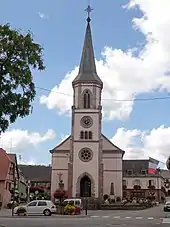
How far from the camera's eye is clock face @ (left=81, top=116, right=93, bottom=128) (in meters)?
81.7

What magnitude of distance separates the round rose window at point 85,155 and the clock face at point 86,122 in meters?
4.58

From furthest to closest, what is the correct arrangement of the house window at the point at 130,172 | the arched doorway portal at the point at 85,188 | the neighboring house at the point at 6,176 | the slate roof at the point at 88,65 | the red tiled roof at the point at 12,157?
the house window at the point at 130,172 → the slate roof at the point at 88,65 → the arched doorway portal at the point at 85,188 → the red tiled roof at the point at 12,157 → the neighboring house at the point at 6,176

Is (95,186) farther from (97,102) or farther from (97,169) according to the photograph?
(97,102)

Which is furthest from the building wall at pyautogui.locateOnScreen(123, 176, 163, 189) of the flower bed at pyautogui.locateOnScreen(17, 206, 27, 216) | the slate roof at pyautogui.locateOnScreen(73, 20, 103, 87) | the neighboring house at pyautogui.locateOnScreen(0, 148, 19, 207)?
the flower bed at pyautogui.locateOnScreen(17, 206, 27, 216)

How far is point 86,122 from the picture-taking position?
81875mm

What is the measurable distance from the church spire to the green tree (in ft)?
211

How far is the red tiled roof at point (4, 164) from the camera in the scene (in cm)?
6981

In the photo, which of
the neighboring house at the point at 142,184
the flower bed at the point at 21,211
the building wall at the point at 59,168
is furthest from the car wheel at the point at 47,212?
the neighboring house at the point at 142,184

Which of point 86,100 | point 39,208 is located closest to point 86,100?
point 86,100

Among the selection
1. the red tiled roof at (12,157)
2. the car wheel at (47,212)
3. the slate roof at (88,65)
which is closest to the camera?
the car wheel at (47,212)

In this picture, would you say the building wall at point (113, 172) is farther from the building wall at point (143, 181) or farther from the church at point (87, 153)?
the building wall at point (143, 181)

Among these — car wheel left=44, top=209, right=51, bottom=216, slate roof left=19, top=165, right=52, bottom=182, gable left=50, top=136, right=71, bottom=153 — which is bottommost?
car wheel left=44, top=209, right=51, bottom=216

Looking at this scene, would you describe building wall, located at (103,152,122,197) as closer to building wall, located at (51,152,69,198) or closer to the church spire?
building wall, located at (51,152,69,198)

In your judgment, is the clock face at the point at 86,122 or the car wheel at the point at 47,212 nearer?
the car wheel at the point at 47,212
